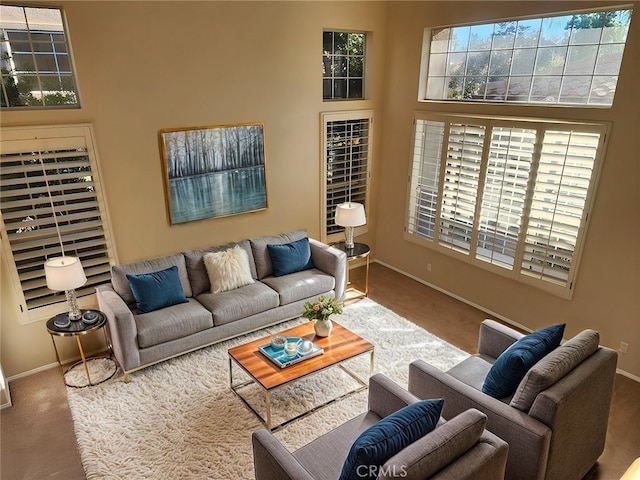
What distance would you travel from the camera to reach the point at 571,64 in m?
4.16

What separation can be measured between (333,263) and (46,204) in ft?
9.56

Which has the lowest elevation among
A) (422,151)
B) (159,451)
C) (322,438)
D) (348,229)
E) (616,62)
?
(159,451)

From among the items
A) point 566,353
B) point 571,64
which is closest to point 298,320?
point 566,353

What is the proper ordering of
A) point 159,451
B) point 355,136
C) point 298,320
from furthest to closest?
point 355,136 → point 298,320 → point 159,451

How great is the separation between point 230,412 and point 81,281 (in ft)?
5.70

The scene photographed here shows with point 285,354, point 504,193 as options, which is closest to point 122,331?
point 285,354

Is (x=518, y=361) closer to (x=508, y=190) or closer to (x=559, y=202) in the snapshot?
(x=559, y=202)

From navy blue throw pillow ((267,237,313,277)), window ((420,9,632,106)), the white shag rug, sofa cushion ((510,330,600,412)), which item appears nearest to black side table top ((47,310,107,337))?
the white shag rug

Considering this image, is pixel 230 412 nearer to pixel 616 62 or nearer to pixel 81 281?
pixel 81 281

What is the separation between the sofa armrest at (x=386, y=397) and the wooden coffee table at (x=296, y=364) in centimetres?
68

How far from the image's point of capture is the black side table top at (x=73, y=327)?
3.86 m

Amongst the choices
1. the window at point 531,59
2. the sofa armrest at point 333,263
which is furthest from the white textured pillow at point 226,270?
the window at point 531,59

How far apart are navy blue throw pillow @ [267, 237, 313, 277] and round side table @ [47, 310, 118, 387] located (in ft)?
6.06

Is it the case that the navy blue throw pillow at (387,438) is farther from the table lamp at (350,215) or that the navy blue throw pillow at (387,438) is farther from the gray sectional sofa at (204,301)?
the table lamp at (350,215)
